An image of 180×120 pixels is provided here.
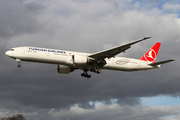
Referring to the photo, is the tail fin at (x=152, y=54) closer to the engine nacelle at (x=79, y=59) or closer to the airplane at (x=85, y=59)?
the airplane at (x=85, y=59)

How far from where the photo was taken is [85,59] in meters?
43.9

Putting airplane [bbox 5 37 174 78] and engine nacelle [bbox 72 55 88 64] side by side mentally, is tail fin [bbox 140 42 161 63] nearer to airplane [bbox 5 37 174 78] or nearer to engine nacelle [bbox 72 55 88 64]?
airplane [bbox 5 37 174 78]

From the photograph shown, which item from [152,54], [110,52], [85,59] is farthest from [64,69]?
[152,54]

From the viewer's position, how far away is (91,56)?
44531 millimetres

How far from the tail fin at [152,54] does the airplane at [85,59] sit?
23 centimetres

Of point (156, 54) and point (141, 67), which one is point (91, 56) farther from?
point (156, 54)

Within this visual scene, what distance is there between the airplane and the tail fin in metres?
0.23

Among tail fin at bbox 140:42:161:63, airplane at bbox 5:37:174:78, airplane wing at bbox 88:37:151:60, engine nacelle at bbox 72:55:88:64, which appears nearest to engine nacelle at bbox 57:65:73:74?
airplane at bbox 5:37:174:78

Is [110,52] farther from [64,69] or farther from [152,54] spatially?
[152,54]

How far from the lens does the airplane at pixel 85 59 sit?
41.5 metres

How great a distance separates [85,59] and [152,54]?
17310 millimetres

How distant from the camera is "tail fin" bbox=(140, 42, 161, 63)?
52.5m

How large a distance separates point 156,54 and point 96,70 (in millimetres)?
15752

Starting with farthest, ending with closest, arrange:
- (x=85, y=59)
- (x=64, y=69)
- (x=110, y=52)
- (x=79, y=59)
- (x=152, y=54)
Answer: (x=152, y=54)
(x=64, y=69)
(x=85, y=59)
(x=110, y=52)
(x=79, y=59)
